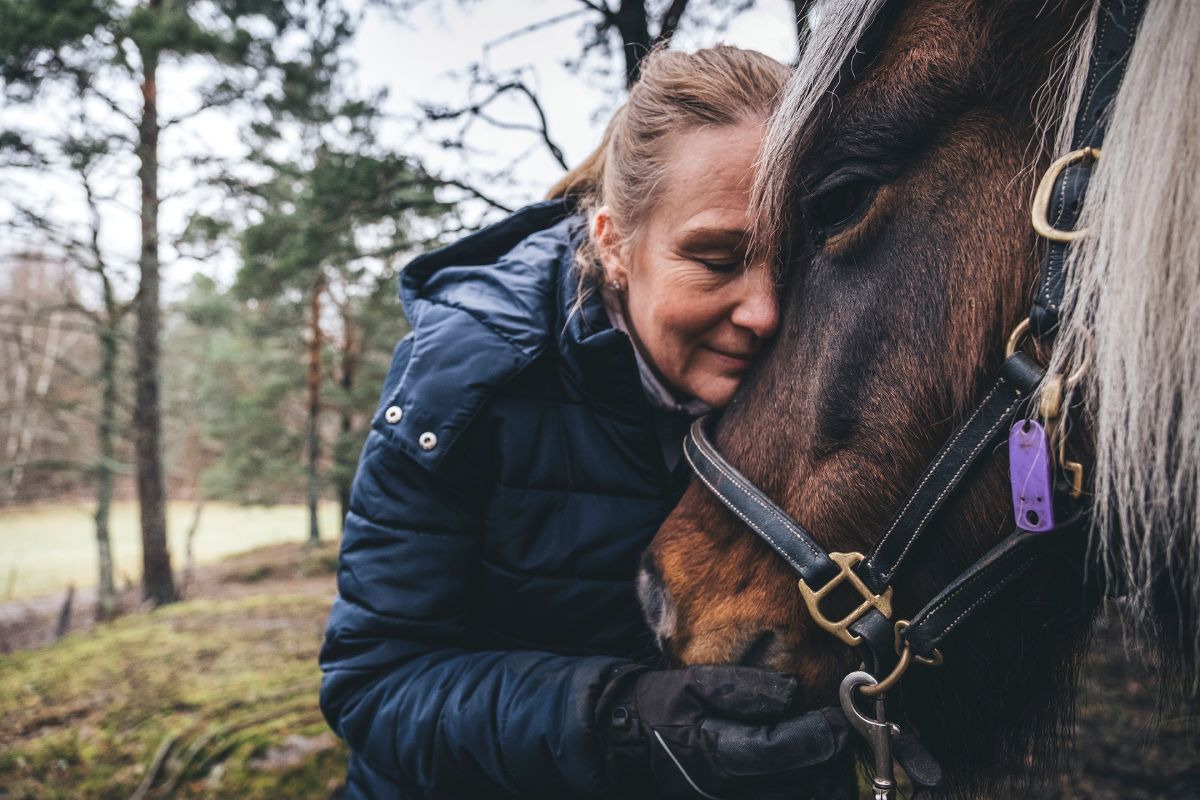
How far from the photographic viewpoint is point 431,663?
1.45m

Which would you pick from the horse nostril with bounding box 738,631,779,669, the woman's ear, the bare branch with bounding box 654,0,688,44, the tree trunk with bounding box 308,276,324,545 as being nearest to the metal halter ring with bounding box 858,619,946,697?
the horse nostril with bounding box 738,631,779,669

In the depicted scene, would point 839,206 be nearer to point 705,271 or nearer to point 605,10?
point 705,271

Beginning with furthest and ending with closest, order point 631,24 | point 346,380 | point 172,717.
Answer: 1. point 346,380
2. point 172,717
3. point 631,24

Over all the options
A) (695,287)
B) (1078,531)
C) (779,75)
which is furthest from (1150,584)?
(779,75)

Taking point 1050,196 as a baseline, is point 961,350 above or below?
below

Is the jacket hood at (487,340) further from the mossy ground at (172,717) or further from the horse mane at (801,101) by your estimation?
the mossy ground at (172,717)

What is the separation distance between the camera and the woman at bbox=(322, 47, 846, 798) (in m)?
1.28

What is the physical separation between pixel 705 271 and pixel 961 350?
1.92 feet

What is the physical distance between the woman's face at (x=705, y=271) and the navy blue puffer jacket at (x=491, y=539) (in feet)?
0.51

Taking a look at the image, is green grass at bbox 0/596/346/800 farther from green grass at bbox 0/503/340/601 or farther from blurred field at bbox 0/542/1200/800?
green grass at bbox 0/503/340/601

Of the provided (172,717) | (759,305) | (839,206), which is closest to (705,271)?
(759,305)

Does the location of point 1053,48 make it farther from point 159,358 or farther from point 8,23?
point 159,358

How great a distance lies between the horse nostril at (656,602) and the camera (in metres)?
1.17

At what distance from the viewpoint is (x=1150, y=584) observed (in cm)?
84
